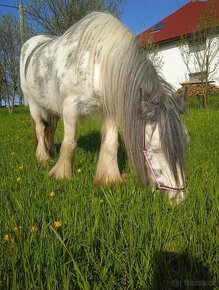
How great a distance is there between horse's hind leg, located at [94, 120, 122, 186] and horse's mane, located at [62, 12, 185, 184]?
11.7 inches

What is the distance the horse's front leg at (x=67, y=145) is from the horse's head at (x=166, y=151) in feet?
4.01

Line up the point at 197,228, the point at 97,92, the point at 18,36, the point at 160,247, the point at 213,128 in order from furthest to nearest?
1. the point at 18,36
2. the point at 213,128
3. the point at 97,92
4. the point at 197,228
5. the point at 160,247

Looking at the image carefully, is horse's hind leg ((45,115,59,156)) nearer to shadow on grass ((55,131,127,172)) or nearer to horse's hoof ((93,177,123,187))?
shadow on grass ((55,131,127,172))

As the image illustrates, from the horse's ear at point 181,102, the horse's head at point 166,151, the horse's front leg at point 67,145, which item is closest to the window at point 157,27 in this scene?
the horse's front leg at point 67,145

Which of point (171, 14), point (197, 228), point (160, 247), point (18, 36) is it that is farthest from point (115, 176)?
point (171, 14)

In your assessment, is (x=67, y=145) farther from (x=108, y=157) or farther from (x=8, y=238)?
(x=8, y=238)

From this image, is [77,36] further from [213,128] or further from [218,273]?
[213,128]

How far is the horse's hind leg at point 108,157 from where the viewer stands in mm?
3584

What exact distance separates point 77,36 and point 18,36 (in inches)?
982

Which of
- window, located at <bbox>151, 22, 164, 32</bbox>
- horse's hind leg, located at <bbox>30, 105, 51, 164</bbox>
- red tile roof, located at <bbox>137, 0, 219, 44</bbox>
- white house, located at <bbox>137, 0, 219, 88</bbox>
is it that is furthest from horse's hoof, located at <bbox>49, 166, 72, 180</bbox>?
window, located at <bbox>151, 22, 164, 32</bbox>

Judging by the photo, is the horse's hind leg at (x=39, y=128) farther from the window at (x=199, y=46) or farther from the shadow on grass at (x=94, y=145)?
the window at (x=199, y=46)

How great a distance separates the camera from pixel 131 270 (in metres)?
1.61

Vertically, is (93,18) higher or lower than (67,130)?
higher

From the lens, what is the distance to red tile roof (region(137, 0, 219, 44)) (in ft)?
84.5
